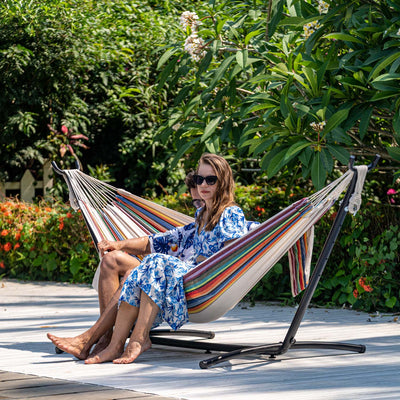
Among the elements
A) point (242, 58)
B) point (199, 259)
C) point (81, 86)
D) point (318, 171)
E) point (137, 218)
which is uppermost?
point (81, 86)

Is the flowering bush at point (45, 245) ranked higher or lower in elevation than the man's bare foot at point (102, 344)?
higher

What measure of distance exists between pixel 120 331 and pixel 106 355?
130mm

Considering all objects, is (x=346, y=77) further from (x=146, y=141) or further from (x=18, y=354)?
(x=146, y=141)

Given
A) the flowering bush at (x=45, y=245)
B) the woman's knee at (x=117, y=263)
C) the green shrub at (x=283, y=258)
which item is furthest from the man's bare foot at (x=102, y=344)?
the flowering bush at (x=45, y=245)

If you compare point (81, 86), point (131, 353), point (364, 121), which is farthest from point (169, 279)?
point (81, 86)

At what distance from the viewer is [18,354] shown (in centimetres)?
417

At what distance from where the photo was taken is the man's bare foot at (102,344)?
13.1 feet

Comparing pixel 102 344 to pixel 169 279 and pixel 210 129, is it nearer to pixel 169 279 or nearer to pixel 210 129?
pixel 169 279

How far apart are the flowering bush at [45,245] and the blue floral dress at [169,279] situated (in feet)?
13.1

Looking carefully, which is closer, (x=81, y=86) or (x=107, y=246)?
(x=107, y=246)

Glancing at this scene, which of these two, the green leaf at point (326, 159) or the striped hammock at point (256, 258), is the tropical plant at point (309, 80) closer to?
the green leaf at point (326, 159)

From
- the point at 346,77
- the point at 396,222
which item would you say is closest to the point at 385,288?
the point at 396,222

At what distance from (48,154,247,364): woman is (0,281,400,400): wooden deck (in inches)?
4.5

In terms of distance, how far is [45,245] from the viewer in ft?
26.6
